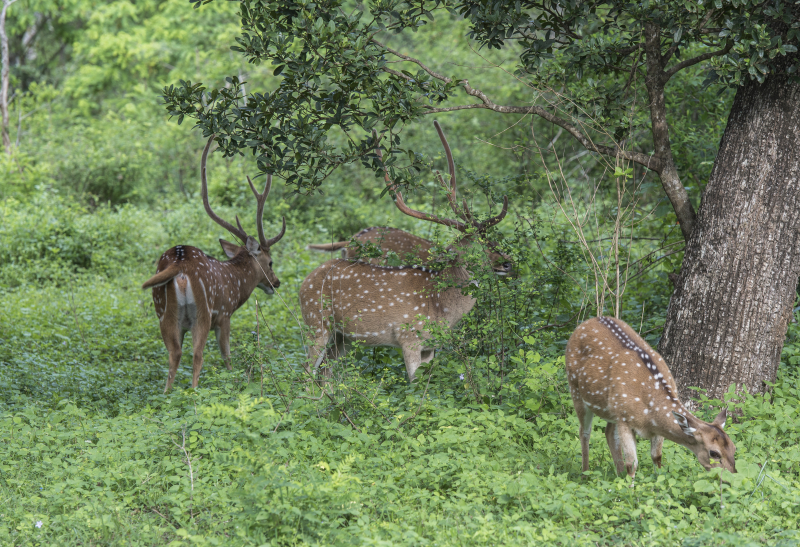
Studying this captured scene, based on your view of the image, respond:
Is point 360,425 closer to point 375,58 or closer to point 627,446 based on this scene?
point 627,446

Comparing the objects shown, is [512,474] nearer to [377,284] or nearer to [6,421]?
[377,284]

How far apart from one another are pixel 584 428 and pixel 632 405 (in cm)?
47

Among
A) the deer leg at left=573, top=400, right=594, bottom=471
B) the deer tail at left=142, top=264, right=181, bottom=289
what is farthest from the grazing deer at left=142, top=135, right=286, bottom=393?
the deer leg at left=573, top=400, right=594, bottom=471

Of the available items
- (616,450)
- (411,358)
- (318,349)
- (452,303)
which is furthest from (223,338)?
(616,450)

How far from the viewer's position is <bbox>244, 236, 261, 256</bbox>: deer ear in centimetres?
877

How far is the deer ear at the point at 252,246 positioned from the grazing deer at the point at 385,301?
1.60 metres

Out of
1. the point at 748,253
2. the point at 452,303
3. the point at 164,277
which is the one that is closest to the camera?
the point at 748,253

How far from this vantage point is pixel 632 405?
4.80m

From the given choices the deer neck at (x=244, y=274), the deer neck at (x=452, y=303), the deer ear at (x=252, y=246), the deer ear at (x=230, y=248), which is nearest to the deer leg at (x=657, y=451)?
the deer neck at (x=452, y=303)

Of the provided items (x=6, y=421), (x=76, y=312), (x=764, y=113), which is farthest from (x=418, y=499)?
(x=76, y=312)

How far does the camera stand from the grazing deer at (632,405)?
467cm

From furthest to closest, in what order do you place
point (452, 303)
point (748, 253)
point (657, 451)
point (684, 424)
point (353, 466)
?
point (452, 303) → point (748, 253) → point (353, 466) → point (657, 451) → point (684, 424)

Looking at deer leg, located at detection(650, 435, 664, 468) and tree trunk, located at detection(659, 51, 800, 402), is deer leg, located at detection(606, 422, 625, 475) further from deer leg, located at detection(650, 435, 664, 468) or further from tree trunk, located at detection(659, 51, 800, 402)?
tree trunk, located at detection(659, 51, 800, 402)

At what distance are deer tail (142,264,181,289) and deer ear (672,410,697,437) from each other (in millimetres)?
4361
